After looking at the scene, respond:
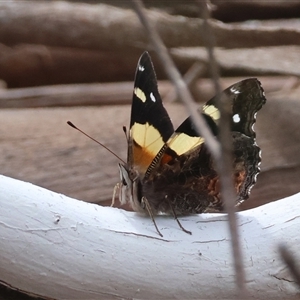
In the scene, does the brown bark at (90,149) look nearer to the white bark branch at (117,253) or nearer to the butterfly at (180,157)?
the butterfly at (180,157)

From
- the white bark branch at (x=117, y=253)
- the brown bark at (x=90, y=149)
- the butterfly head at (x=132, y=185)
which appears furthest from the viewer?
the brown bark at (x=90, y=149)

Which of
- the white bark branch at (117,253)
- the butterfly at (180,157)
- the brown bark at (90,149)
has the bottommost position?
the white bark branch at (117,253)

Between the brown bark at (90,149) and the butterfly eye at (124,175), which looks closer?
the butterfly eye at (124,175)

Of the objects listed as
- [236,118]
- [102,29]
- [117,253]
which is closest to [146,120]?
[236,118]

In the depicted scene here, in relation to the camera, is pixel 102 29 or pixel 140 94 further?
pixel 102 29

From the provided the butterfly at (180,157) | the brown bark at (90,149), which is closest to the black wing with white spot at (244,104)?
the butterfly at (180,157)

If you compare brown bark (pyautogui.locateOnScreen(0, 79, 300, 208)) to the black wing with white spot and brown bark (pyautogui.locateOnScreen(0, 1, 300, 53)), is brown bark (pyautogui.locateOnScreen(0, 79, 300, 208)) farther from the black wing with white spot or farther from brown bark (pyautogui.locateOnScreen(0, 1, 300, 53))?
the black wing with white spot

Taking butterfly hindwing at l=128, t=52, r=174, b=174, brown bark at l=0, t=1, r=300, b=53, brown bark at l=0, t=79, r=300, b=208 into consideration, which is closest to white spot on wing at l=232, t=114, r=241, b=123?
butterfly hindwing at l=128, t=52, r=174, b=174

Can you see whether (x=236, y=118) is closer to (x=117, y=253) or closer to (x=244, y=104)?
(x=244, y=104)
